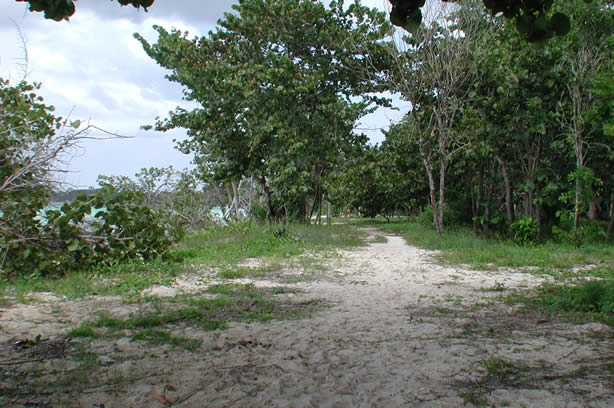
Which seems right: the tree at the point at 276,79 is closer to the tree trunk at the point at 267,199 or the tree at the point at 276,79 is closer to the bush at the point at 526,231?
the tree trunk at the point at 267,199

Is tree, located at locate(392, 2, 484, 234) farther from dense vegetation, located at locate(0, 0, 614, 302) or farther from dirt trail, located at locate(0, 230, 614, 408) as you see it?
dirt trail, located at locate(0, 230, 614, 408)

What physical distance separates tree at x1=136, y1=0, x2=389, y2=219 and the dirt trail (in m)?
9.73

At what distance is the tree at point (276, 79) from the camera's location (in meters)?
13.4

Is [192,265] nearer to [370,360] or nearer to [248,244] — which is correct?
[248,244]

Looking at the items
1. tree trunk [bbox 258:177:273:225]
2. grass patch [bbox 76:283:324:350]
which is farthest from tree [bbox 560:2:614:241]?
tree trunk [bbox 258:177:273:225]

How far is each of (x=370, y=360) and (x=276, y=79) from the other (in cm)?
1112

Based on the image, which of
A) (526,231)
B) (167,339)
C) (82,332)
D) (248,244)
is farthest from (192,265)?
(526,231)

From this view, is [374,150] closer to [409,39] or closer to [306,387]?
[409,39]

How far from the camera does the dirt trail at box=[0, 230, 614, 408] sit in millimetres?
2584

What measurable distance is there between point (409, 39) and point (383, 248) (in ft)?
20.2

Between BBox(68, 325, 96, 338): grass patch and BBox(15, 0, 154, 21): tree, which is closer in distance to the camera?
BBox(15, 0, 154, 21): tree

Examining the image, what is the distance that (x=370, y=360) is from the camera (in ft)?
10.6

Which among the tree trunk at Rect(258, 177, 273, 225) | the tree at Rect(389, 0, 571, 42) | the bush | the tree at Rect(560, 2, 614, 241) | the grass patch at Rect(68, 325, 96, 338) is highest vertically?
the tree at Rect(560, 2, 614, 241)

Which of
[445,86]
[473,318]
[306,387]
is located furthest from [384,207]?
[306,387]
